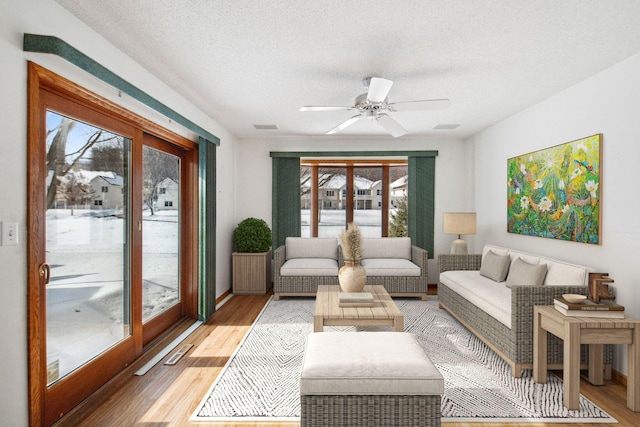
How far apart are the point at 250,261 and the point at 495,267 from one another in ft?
10.8

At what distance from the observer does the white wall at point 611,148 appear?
274 cm

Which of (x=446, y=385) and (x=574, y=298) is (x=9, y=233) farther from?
(x=574, y=298)

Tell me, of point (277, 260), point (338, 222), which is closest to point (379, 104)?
point (277, 260)

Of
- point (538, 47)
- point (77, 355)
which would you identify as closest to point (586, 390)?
point (538, 47)

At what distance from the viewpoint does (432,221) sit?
6082 millimetres

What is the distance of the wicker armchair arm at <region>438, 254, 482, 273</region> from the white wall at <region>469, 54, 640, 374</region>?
0.70 meters

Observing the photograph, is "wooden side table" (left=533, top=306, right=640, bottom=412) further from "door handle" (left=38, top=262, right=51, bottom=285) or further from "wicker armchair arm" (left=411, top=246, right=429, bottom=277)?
"door handle" (left=38, top=262, right=51, bottom=285)

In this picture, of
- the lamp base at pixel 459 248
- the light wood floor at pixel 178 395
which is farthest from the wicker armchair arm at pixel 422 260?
the light wood floor at pixel 178 395

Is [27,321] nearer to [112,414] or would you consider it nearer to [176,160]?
[112,414]

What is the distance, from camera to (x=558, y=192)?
362 cm

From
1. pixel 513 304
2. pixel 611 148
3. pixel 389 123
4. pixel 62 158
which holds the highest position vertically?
pixel 389 123

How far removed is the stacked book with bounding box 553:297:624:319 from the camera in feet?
8.05

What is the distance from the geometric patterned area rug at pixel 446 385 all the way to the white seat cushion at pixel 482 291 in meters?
0.39

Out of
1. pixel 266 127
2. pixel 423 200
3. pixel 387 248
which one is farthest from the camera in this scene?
pixel 423 200
